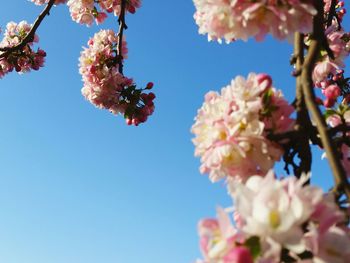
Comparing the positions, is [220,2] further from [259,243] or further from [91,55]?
[91,55]

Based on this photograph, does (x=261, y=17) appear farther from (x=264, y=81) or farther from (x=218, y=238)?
(x=218, y=238)

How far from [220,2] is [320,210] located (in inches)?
37.6

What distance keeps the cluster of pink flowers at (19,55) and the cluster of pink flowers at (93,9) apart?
77 centimetres

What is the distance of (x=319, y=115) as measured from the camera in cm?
179

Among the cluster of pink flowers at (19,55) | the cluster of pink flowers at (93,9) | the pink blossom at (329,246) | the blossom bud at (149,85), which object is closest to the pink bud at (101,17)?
the cluster of pink flowers at (93,9)

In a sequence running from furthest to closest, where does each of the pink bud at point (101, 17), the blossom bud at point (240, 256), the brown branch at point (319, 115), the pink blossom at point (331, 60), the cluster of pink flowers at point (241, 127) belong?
1. the pink bud at point (101, 17)
2. the pink blossom at point (331, 60)
3. the cluster of pink flowers at point (241, 127)
4. the brown branch at point (319, 115)
5. the blossom bud at point (240, 256)

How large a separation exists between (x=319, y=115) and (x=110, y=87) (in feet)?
12.9

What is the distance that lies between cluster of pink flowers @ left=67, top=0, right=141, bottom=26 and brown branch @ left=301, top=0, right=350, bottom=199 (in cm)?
387

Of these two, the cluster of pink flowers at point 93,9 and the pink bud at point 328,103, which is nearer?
the pink bud at point 328,103

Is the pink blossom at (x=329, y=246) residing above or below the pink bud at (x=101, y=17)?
below

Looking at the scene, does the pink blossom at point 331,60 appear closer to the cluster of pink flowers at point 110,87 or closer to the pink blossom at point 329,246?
the pink blossom at point 329,246

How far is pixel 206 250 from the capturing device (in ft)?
4.52

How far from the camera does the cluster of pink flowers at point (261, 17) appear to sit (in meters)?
1.87

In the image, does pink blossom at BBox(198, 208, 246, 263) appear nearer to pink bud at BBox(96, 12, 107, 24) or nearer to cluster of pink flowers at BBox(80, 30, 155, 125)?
cluster of pink flowers at BBox(80, 30, 155, 125)
